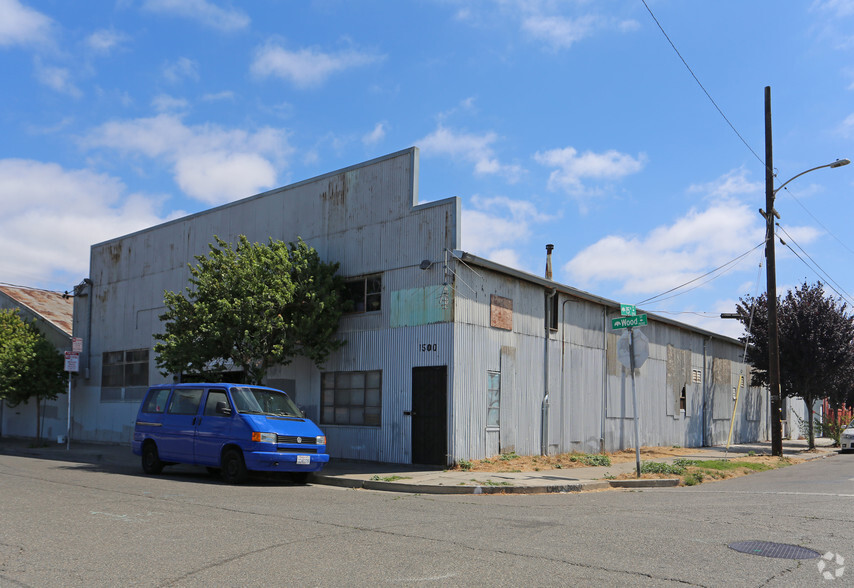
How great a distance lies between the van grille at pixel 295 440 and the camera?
1322 centimetres

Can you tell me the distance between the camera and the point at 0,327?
26922mm

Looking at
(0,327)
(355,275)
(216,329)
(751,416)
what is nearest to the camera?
(216,329)

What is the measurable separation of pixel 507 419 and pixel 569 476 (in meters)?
3.02

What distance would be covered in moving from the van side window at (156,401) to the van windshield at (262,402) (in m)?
2.13

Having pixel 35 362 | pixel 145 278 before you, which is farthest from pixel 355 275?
pixel 35 362

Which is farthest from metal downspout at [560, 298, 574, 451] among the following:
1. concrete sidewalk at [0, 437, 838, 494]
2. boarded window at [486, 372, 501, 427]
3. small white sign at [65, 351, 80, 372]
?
small white sign at [65, 351, 80, 372]

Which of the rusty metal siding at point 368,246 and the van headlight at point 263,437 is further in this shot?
the rusty metal siding at point 368,246

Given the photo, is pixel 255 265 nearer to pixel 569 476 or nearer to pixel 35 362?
pixel 569 476

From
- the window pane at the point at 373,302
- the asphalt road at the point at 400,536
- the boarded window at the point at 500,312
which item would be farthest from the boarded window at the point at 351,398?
the asphalt road at the point at 400,536

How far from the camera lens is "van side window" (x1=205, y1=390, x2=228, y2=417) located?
13934mm

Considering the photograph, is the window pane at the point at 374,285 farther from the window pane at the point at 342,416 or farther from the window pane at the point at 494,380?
the window pane at the point at 494,380

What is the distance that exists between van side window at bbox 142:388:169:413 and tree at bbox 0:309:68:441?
11090mm

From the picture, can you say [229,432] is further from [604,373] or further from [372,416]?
[604,373]

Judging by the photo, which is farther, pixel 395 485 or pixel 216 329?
pixel 216 329
